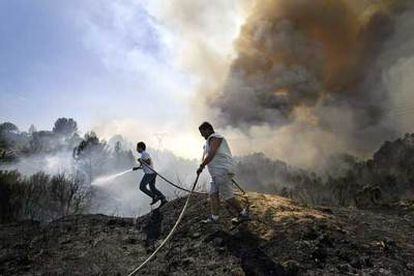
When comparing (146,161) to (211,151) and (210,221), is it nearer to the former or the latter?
(210,221)

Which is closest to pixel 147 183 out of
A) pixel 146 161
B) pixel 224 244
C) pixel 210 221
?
pixel 146 161

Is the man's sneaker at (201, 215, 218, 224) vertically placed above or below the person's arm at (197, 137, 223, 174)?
below

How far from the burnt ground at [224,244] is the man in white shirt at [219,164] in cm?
86

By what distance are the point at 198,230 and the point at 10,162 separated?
3416 centimetres

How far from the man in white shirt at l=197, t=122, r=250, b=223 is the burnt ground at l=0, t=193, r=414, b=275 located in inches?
33.9

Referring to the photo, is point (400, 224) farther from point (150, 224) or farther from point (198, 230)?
point (150, 224)

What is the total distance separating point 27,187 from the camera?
35.0m

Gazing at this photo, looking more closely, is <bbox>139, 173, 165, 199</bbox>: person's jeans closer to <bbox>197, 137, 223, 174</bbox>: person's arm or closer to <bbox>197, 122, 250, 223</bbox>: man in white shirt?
<bbox>197, 122, 250, 223</bbox>: man in white shirt

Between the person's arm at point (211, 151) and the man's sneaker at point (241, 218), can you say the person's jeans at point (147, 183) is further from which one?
the person's arm at point (211, 151)

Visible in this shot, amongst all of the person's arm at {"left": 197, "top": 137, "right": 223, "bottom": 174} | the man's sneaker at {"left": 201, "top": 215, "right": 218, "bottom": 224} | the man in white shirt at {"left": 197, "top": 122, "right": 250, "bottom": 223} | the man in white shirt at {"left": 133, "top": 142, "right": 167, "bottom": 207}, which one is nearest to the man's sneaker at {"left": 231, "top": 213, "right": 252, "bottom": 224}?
the man in white shirt at {"left": 197, "top": 122, "right": 250, "bottom": 223}

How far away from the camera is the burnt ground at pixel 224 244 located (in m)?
8.50

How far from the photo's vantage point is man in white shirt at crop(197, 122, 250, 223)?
996 cm

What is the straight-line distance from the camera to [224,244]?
975 cm

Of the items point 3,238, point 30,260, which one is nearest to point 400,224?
point 30,260
